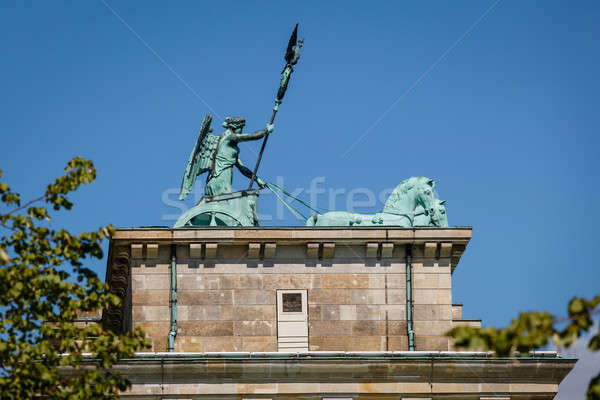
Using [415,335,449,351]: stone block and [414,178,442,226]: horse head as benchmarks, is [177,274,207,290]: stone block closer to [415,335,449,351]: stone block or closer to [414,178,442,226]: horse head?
[415,335,449,351]: stone block

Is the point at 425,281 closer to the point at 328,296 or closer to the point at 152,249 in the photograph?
the point at 328,296

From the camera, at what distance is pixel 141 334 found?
148 feet

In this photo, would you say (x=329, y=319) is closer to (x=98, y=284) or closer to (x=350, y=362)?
(x=350, y=362)

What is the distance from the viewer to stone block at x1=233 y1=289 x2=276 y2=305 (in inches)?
2403

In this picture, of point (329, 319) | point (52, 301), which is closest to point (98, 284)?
point (52, 301)

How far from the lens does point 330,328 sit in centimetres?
6094

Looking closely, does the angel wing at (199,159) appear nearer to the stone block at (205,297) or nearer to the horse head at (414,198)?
the stone block at (205,297)

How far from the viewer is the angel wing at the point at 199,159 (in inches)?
2510

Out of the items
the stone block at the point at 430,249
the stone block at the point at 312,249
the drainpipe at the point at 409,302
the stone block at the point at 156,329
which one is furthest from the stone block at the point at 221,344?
the stone block at the point at 430,249

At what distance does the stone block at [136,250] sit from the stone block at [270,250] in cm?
433

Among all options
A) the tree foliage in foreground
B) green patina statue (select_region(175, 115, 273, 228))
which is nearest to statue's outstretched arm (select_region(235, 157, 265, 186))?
green patina statue (select_region(175, 115, 273, 228))

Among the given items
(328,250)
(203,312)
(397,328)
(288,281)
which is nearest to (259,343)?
(203,312)

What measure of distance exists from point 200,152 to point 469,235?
10.3 meters

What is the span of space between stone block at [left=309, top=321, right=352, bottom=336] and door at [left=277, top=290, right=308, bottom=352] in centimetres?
28
